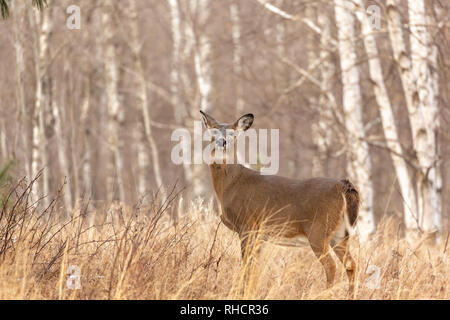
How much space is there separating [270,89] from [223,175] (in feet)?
62.1

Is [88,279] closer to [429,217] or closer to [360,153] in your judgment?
[429,217]

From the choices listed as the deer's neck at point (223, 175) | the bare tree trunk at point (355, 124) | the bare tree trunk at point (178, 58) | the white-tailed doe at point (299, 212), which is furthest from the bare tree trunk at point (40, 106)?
the white-tailed doe at point (299, 212)

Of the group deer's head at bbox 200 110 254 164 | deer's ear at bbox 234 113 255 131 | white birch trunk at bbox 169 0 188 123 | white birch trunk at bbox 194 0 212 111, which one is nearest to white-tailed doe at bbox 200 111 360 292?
deer's head at bbox 200 110 254 164

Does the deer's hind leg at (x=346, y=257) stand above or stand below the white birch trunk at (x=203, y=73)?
below

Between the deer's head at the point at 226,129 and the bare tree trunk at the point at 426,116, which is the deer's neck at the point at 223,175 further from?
the bare tree trunk at the point at 426,116

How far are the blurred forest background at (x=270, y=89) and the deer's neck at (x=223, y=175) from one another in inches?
19.4

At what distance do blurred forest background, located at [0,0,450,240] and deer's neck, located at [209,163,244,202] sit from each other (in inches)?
19.4

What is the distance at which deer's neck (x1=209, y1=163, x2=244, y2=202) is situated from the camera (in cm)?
780

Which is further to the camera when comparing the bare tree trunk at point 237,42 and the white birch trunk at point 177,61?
the bare tree trunk at point 237,42

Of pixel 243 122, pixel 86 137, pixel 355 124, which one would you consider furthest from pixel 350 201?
pixel 86 137

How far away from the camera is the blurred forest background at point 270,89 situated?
34.2 feet

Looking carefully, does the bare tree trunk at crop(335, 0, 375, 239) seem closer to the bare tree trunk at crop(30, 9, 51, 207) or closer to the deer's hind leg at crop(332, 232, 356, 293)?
the bare tree trunk at crop(30, 9, 51, 207)

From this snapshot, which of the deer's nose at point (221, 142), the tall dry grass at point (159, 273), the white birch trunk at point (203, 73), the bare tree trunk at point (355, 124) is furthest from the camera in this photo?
the white birch trunk at point (203, 73)
